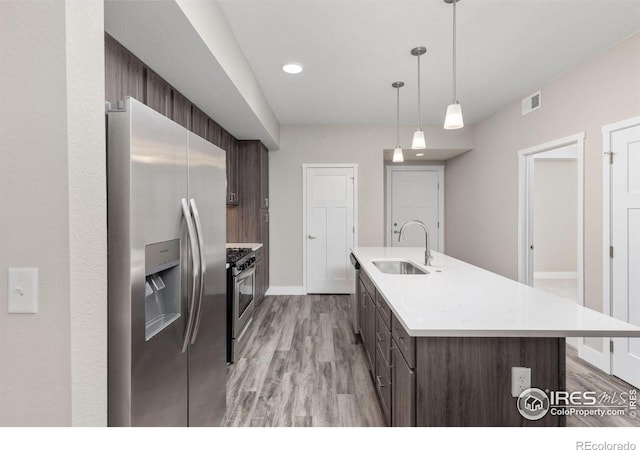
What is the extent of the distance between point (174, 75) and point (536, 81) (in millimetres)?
3470

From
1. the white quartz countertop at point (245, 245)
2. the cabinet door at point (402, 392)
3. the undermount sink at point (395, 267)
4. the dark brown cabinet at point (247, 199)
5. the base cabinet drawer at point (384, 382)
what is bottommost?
the base cabinet drawer at point (384, 382)

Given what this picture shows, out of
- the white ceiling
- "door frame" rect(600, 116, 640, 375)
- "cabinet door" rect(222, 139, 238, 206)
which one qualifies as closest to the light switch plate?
Result: the white ceiling

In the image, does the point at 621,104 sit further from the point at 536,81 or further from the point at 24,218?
the point at 24,218

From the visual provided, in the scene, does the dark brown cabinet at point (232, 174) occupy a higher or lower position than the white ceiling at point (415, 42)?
lower

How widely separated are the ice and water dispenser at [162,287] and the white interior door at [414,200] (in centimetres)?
569

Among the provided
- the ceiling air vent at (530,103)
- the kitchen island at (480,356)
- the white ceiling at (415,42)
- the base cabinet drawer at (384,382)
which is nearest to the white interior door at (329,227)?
the white ceiling at (415,42)

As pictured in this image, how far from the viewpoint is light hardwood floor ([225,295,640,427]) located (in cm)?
212

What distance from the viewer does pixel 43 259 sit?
0.87m

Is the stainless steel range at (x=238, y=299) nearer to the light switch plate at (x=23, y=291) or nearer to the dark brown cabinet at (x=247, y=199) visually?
the dark brown cabinet at (x=247, y=199)

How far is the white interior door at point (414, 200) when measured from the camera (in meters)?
6.71

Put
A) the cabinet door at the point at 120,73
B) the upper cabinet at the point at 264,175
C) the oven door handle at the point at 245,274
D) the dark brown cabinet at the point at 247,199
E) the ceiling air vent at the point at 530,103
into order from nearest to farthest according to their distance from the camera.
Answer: the cabinet door at the point at 120,73
the oven door handle at the point at 245,274
the ceiling air vent at the point at 530,103
the dark brown cabinet at the point at 247,199
the upper cabinet at the point at 264,175

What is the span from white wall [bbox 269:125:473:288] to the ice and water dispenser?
13.0 ft

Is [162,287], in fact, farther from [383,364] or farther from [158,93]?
[158,93]
